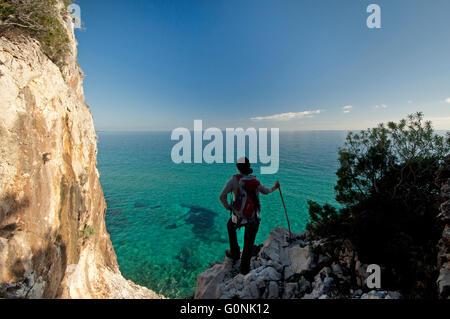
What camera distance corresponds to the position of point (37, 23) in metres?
6.58

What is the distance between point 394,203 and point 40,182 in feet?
43.7

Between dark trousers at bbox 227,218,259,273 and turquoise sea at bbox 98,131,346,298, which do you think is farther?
turquoise sea at bbox 98,131,346,298

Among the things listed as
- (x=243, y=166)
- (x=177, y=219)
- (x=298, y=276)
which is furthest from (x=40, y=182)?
(x=177, y=219)

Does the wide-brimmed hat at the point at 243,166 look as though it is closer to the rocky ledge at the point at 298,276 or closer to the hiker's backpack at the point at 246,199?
the hiker's backpack at the point at 246,199

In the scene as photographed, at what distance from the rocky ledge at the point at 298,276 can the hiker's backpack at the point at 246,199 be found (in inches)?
98.9

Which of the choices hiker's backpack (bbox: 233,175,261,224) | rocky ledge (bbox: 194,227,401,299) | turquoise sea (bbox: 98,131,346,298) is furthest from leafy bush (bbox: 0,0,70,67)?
turquoise sea (bbox: 98,131,346,298)

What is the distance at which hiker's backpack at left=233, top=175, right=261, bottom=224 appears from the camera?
196 inches

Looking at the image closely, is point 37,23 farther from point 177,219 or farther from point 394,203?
point 177,219

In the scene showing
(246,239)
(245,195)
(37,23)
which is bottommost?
(246,239)

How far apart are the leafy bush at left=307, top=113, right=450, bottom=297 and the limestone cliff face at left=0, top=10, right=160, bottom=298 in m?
10.2

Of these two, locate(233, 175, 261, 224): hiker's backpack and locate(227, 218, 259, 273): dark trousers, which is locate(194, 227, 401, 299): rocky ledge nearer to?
locate(227, 218, 259, 273): dark trousers

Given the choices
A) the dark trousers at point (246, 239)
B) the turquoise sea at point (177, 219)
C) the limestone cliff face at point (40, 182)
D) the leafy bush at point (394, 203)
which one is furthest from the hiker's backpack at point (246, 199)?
the turquoise sea at point (177, 219)

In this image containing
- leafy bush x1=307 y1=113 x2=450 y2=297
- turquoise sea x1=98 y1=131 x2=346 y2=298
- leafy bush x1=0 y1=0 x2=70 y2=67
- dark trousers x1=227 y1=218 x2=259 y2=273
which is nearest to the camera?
leafy bush x1=307 y1=113 x2=450 y2=297

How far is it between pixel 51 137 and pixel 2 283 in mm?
4762
